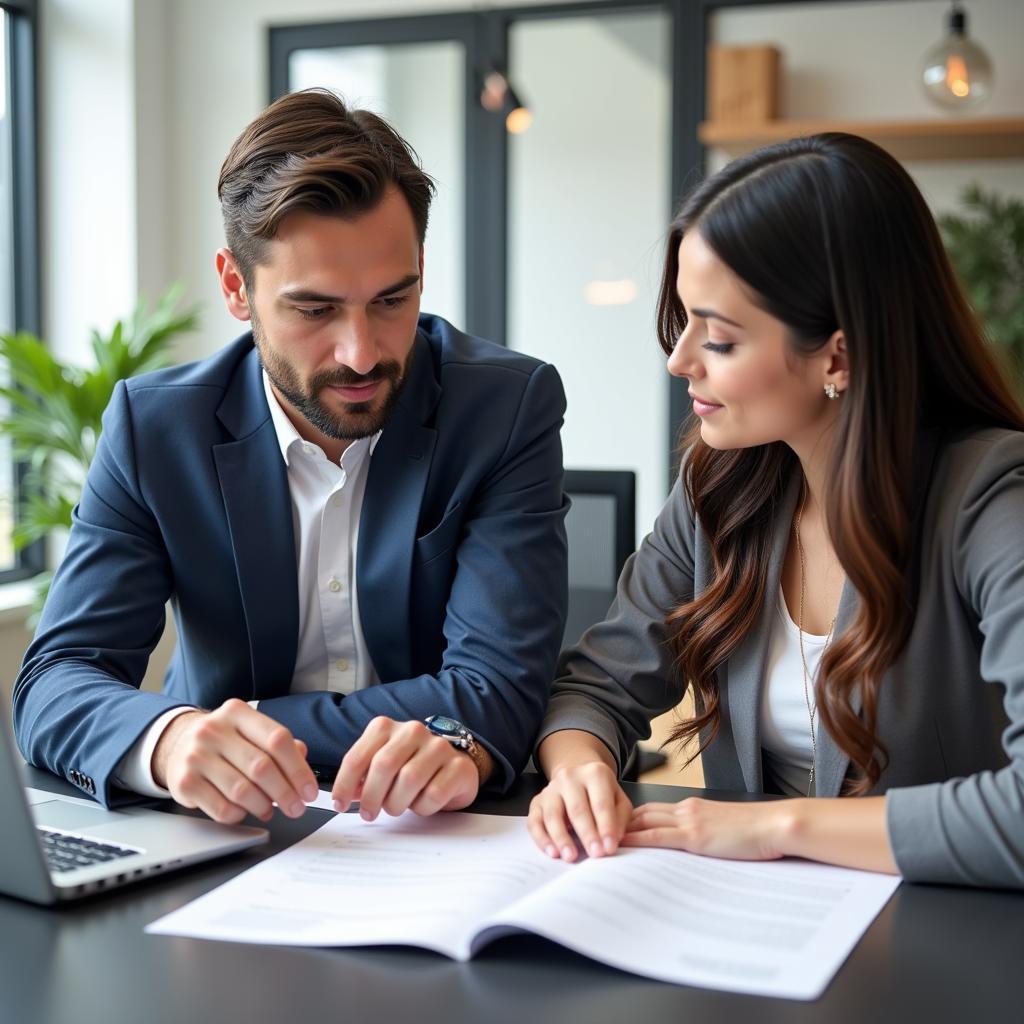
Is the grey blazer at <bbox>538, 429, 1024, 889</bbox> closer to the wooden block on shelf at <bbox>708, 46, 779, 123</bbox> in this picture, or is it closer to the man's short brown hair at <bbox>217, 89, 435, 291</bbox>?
the man's short brown hair at <bbox>217, 89, 435, 291</bbox>

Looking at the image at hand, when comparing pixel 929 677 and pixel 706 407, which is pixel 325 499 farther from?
pixel 929 677

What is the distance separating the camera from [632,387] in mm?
4551

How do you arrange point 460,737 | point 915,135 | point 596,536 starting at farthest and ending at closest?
point 915,135, point 596,536, point 460,737

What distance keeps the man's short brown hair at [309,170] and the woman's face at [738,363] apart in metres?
0.40

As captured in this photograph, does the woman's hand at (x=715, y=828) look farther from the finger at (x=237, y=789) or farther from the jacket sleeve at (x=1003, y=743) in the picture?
the finger at (x=237, y=789)

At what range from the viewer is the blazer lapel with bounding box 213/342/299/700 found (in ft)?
5.26

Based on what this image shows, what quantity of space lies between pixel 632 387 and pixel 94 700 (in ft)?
11.0

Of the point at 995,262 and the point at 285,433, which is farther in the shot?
the point at 995,262

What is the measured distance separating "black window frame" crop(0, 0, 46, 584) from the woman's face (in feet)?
11.3

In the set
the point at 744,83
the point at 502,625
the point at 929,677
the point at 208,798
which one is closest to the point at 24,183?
the point at 744,83

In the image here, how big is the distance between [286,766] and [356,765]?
0.21ft

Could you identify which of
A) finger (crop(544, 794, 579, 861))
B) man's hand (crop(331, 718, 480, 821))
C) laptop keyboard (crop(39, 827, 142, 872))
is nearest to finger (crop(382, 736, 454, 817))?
man's hand (crop(331, 718, 480, 821))

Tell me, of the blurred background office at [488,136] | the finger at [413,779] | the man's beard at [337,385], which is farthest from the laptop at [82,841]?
the blurred background office at [488,136]

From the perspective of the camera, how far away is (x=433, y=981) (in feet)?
2.85
